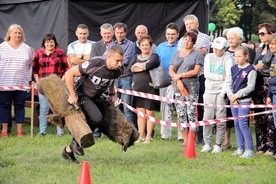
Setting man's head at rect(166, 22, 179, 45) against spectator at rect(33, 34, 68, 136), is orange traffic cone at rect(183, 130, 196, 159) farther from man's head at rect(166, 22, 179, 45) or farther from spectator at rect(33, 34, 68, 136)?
spectator at rect(33, 34, 68, 136)

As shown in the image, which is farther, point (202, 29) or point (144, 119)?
point (202, 29)

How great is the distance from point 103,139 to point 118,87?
1.00 meters

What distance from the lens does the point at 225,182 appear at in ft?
25.0

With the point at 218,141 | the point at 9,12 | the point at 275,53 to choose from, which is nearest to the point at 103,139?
the point at 218,141

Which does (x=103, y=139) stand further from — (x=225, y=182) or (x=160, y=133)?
(x=225, y=182)

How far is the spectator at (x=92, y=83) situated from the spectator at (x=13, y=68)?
3172 mm

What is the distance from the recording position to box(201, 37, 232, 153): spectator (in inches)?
400

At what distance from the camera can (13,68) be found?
1188 centimetres

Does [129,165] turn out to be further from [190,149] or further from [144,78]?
[144,78]

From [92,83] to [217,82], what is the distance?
88.2 inches

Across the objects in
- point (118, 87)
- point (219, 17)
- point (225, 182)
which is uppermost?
point (219, 17)

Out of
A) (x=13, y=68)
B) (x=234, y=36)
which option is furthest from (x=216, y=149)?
(x=13, y=68)

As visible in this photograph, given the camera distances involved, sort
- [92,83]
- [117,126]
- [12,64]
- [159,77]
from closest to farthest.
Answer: [92,83] → [117,126] → [159,77] → [12,64]

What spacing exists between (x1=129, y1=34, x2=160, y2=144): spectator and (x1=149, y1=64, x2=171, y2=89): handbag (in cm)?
8
